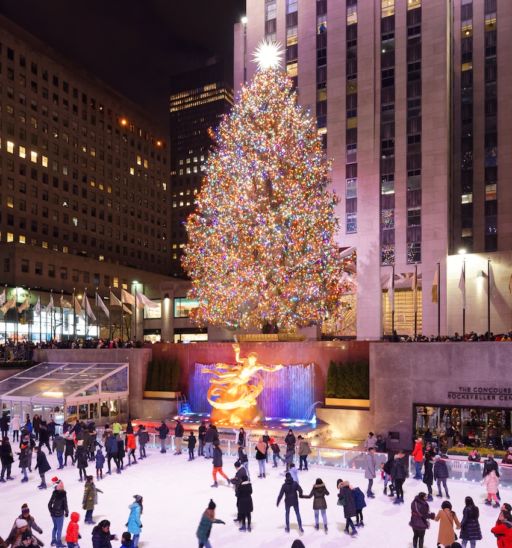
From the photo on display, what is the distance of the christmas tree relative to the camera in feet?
119

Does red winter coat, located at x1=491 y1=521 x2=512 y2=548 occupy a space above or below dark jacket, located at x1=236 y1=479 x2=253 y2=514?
above

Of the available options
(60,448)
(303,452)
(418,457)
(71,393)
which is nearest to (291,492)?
(303,452)

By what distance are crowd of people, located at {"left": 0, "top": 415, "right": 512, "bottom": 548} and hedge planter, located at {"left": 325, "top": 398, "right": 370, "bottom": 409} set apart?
13.3 ft

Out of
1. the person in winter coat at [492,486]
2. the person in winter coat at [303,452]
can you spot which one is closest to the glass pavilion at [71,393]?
the person in winter coat at [303,452]

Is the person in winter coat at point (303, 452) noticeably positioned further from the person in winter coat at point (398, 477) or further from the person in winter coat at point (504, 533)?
the person in winter coat at point (504, 533)

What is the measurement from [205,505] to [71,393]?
15.9 metres

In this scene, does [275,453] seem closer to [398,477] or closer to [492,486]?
[398,477]

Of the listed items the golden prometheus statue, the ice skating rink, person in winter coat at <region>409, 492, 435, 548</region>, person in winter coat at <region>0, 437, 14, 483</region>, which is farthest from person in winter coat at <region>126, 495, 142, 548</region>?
the golden prometheus statue

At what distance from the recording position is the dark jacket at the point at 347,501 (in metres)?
14.7

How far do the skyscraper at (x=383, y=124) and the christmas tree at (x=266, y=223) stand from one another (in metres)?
9.80

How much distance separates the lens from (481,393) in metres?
26.7

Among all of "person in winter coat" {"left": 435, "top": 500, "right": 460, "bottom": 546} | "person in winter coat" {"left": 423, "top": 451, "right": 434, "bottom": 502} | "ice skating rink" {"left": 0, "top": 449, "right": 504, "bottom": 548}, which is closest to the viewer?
"person in winter coat" {"left": 435, "top": 500, "right": 460, "bottom": 546}

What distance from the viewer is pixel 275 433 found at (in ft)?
89.8

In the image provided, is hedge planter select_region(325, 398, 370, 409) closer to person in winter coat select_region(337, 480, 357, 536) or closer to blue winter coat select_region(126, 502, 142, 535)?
person in winter coat select_region(337, 480, 357, 536)
